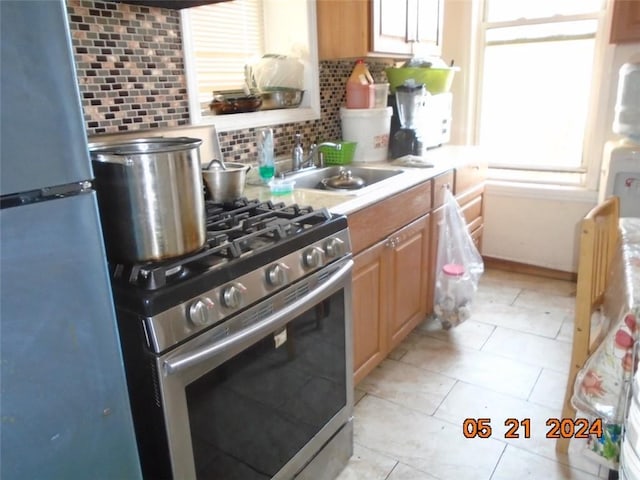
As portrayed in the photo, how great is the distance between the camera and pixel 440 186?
238 centimetres

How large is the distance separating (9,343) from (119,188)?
387 millimetres

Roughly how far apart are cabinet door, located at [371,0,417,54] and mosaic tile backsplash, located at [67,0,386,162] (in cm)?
98

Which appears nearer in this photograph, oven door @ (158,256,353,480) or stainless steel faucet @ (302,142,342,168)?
oven door @ (158,256,353,480)

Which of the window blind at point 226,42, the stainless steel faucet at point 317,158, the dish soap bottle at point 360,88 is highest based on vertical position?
the window blind at point 226,42

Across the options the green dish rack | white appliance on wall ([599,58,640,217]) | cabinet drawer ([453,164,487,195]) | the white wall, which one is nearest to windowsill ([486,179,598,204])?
the white wall

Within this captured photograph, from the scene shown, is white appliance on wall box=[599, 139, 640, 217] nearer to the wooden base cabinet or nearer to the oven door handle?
the wooden base cabinet

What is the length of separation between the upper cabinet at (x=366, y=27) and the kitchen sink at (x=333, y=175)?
554 mm

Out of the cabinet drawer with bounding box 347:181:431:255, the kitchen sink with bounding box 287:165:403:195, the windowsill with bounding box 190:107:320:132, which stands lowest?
the cabinet drawer with bounding box 347:181:431:255

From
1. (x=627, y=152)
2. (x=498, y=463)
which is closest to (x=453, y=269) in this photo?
(x=498, y=463)

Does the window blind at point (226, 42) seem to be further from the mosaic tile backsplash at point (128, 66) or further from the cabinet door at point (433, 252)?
the cabinet door at point (433, 252)

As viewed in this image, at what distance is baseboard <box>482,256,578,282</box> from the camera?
3215 mm

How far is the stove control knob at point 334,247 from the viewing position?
141 centimetres

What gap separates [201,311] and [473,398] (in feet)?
4.67

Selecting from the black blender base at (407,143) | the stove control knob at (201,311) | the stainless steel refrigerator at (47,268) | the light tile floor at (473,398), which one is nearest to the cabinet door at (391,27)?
the black blender base at (407,143)
